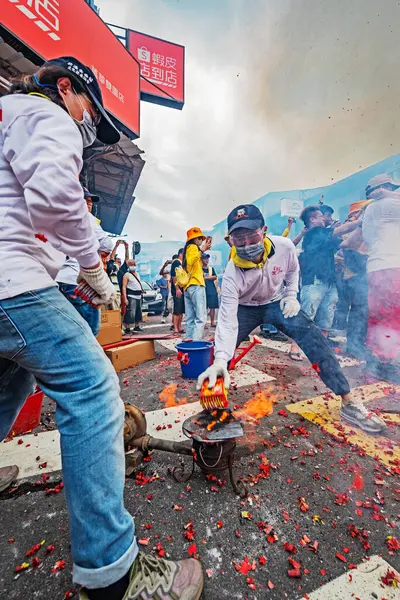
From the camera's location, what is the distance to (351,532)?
146 centimetres

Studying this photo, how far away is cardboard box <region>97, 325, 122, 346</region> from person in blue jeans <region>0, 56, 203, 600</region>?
12.2ft

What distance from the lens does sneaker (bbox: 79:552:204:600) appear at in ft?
3.26

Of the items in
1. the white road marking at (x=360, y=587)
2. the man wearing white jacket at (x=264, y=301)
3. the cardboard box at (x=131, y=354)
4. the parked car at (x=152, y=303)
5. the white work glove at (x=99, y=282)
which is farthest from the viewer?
the parked car at (x=152, y=303)

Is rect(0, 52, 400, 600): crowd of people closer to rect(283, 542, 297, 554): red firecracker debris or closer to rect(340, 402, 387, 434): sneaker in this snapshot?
rect(283, 542, 297, 554): red firecracker debris

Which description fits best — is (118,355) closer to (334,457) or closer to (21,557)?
(21,557)

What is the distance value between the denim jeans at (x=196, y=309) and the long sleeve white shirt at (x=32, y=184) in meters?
3.97

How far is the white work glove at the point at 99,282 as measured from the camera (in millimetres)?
1458

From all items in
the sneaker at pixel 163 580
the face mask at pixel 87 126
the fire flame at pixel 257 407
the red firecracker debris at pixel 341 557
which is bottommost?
the fire flame at pixel 257 407

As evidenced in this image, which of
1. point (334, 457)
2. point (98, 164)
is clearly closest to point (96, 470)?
point (334, 457)

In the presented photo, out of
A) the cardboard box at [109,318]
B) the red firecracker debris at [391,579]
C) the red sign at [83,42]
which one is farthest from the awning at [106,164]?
the red firecracker debris at [391,579]

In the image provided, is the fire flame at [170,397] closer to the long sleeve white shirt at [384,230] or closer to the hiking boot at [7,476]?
the hiking boot at [7,476]

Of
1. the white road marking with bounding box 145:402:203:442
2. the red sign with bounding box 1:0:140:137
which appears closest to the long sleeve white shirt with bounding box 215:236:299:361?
the white road marking with bounding box 145:402:203:442

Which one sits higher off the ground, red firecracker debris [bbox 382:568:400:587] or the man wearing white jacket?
the man wearing white jacket

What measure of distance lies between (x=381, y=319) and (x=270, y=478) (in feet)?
10.9
